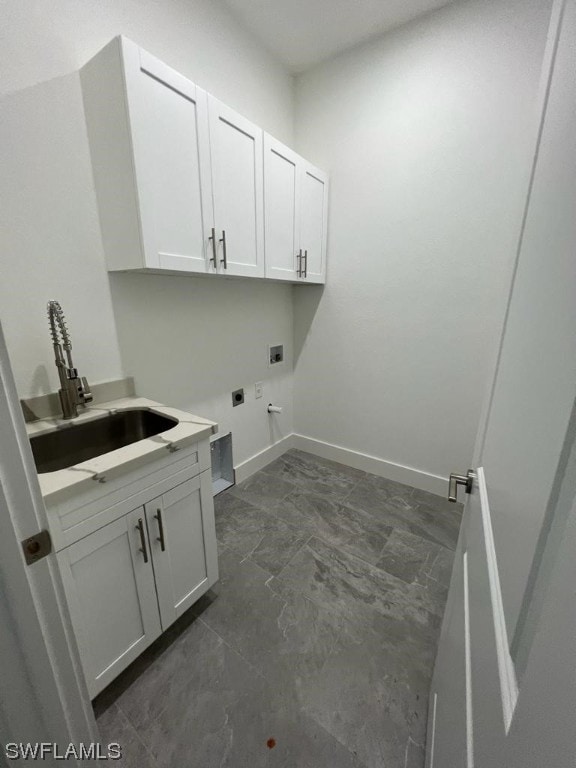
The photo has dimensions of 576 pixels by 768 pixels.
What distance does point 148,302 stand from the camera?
158 cm

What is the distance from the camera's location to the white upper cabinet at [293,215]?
177 cm

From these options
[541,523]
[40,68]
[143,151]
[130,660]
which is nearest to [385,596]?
[130,660]

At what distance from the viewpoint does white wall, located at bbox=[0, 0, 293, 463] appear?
1.11 metres

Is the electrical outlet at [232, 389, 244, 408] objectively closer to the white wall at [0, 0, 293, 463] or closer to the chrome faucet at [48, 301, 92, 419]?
the white wall at [0, 0, 293, 463]

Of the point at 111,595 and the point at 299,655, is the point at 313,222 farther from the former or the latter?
the point at 299,655

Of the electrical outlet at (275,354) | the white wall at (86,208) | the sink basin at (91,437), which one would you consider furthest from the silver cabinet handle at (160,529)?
the electrical outlet at (275,354)

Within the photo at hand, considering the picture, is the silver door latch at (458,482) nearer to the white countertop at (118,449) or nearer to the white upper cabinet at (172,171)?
Answer: the white countertop at (118,449)

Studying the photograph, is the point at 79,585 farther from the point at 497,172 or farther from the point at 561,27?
the point at 497,172

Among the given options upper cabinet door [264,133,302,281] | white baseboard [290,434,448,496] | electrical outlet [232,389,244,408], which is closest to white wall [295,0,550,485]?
white baseboard [290,434,448,496]

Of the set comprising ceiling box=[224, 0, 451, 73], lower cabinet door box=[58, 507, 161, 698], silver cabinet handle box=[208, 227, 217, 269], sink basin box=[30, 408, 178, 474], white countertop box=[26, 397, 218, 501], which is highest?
ceiling box=[224, 0, 451, 73]

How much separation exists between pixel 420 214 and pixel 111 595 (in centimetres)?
244

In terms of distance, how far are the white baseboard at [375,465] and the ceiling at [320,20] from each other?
109 inches

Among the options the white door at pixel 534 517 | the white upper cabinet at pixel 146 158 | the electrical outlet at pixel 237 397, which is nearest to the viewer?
the white door at pixel 534 517

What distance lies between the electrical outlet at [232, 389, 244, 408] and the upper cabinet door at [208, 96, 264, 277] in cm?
85
